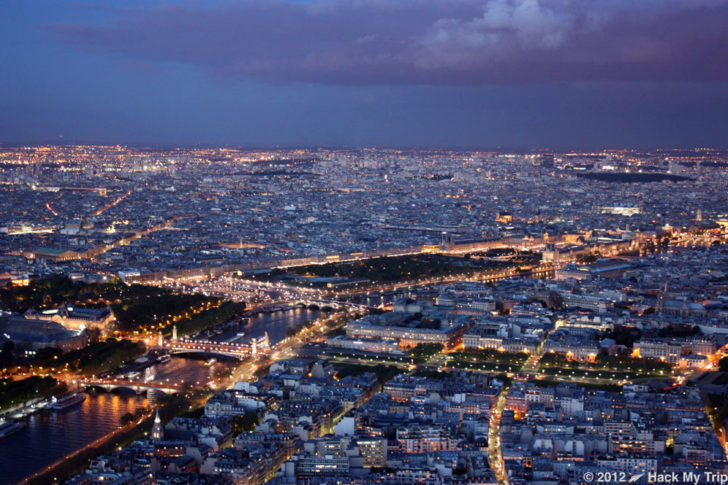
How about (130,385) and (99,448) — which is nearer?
(99,448)

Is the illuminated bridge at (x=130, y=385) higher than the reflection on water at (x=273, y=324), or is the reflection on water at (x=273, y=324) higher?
the reflection on water at (x=273, y=324)

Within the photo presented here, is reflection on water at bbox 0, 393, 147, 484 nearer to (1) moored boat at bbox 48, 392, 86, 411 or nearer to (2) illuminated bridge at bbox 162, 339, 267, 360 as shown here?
(1) moored boat at bbox 48, 392, 86, 411

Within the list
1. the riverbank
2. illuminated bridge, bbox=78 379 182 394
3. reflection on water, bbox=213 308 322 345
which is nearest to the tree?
illuminated bridge, bbox=78 379 182 394

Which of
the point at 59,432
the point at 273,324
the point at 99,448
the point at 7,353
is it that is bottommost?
the point at 59,432

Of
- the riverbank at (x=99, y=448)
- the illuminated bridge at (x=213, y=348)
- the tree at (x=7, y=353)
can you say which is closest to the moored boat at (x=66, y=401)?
the riverbank at (x=99, y=448)

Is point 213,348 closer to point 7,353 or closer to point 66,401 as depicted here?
point 66,401

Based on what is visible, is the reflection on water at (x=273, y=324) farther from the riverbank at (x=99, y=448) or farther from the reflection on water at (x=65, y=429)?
the riverbank at (x=99, y=448)

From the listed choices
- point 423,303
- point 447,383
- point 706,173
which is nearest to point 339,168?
point 706,173

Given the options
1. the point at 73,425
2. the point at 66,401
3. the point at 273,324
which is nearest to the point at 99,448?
the point at 73,425
